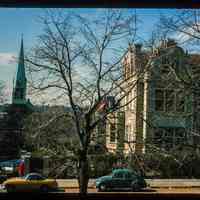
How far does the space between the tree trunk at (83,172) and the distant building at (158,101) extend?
240mm

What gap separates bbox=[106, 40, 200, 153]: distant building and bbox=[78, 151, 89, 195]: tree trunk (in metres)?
0.24

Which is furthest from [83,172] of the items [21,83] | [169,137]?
[169,137]

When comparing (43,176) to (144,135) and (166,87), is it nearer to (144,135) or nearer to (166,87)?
(144,135)

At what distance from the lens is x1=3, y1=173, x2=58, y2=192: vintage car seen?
70.4 inches

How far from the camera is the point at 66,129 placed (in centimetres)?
218

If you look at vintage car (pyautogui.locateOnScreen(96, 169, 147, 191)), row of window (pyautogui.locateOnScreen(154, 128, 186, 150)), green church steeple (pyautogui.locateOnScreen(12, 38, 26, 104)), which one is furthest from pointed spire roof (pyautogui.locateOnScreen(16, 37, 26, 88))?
row of window (pyautogui.locateOnScreen(154, 128, 186, 150))

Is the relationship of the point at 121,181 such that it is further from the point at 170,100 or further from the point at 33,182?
the point at 170,100

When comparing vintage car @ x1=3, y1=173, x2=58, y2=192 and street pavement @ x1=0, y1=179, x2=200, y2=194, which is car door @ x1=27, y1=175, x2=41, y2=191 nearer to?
vintage car @ x1=3, y1=173, x2=58, y2=192

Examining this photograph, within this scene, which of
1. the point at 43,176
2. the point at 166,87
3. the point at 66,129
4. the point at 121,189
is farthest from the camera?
the point at 166,87

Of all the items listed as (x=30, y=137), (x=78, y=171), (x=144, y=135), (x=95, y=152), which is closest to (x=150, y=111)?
(x=144, y=135)

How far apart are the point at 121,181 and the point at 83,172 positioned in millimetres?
247

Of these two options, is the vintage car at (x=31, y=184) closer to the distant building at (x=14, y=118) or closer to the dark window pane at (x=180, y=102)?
the distant building at (x=14, y=118)

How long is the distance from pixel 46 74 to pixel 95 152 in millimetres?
546

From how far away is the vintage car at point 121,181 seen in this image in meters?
1.89
